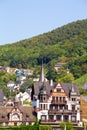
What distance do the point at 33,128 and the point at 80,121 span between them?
9735 millimetres

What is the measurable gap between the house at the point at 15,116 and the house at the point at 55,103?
1.47m

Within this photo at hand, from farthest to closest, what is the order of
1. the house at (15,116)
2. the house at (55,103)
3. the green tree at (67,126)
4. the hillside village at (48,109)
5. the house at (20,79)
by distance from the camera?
the house at (20,79) < the house at (55,103) < the hillside village at (48,109) < the house at (15,116) < the green tree at (67,126)

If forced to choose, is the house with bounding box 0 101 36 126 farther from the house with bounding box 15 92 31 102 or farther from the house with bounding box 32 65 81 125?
the house with bounding box 15 92 31 102

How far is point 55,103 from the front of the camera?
7788 cm

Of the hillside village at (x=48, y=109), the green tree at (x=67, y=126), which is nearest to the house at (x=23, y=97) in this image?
the hillside village at (x=48, y=109)

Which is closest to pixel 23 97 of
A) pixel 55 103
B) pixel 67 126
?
pixel 55 103

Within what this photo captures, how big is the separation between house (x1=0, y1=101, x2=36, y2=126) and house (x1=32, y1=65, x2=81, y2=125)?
147 cm

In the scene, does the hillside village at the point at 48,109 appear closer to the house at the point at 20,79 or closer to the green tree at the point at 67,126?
the green tree at the point at 67,126

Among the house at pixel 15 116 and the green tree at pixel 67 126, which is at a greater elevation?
the house at pixel 15 116

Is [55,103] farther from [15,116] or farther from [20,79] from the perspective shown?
[20,79]

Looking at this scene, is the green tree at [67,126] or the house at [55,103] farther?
the house at [55,103]

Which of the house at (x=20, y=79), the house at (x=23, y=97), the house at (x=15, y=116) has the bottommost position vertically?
the house at (x=15, y=116)

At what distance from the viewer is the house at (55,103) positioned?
76.9 meters

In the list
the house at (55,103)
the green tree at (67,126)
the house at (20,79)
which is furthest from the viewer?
the house at (20,79)
